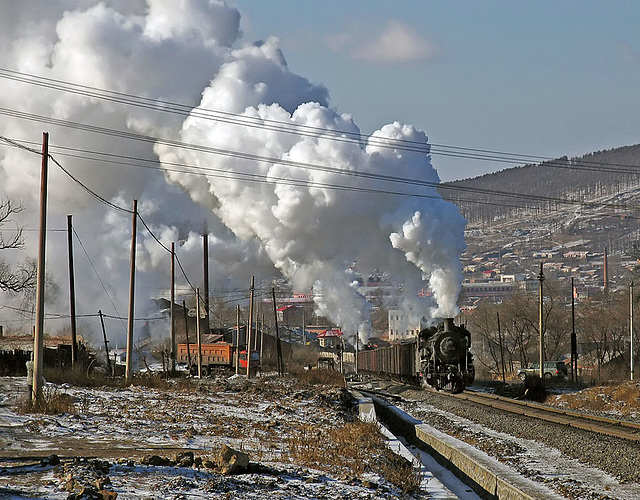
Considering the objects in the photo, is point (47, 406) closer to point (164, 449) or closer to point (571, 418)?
point (164, 449)

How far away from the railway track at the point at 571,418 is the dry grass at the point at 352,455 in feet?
17.1

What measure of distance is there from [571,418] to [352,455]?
11.0m

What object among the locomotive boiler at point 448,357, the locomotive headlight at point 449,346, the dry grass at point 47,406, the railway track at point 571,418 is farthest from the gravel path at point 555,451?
the dry grass at point 47,406

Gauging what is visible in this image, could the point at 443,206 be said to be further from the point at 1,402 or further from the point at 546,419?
the point at 1,402

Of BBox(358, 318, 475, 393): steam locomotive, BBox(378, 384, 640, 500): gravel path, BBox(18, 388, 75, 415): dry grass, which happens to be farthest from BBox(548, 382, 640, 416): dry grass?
BBox(18, 388, 75, 415): dry grass

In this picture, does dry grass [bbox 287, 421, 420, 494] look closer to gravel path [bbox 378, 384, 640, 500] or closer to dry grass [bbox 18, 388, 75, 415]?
gravel path [bbox 378, 384, 640, 500]

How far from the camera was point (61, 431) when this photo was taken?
14.3 metres

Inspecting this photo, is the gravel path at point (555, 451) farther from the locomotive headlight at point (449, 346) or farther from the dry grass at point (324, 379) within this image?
the dry grass at point (324, 379)

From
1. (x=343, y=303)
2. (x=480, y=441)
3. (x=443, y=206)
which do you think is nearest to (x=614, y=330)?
(x=343, y=303)

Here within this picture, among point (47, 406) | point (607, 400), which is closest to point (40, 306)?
point (47, 406)

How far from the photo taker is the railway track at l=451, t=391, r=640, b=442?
1838 centimetres

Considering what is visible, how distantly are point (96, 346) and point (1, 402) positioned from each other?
190ft

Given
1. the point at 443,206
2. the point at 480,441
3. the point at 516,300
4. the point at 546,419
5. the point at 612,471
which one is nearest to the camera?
the point at 612,471

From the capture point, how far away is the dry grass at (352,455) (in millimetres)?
11898
